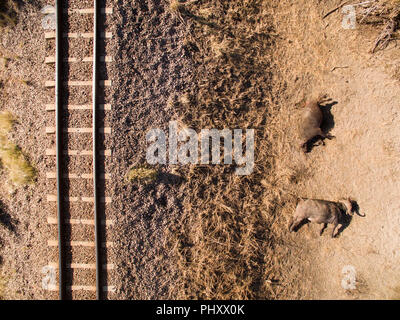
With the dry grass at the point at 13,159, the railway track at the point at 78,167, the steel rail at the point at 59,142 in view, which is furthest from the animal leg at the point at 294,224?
the dry grass at the point at 13,159

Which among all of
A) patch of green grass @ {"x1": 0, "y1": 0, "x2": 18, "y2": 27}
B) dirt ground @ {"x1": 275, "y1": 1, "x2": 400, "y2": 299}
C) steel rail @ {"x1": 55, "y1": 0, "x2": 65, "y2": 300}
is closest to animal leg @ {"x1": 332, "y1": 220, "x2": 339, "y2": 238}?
dirt ground @ {"x1": 275, "y1": 1, "x2": 400, "y2": 299}

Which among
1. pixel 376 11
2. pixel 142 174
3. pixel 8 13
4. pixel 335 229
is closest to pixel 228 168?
pixel 142 174

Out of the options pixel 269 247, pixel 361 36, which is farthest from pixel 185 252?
pixel 361 36

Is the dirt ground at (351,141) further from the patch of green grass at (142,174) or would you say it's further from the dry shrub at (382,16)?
the patch of green grass at (142,174)
